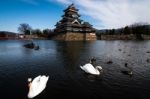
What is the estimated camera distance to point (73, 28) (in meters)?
92.0

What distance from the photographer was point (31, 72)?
62.4 ft

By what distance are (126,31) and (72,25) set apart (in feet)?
188

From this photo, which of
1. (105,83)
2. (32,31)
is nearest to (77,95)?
(105,83)

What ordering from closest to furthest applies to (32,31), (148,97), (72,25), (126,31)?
(148,97), (72,25), (126,31), (32,31)

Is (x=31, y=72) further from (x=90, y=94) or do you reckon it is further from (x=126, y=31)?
(x=126, y=31)

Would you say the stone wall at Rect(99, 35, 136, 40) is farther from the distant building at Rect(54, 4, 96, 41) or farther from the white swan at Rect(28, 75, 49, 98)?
the white swan at Rect(28, 75, 49, 98)

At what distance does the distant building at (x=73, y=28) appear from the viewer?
9092 cm

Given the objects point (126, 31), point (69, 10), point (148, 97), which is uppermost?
point (69, 10)

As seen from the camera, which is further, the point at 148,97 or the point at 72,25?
the point at 72,25

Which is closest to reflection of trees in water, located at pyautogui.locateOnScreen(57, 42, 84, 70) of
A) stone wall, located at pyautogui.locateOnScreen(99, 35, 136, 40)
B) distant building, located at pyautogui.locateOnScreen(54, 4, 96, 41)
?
distant building, located at pyautogui.locateOnScreen(54, 4, 96, 41)

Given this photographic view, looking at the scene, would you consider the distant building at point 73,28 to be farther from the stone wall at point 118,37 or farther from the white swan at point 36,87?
the white swan at point 36,87

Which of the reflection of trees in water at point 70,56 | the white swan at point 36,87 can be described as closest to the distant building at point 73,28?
the reflection of trees in water at point 70,56

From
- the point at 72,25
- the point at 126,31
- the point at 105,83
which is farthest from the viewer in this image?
the point at 126,31

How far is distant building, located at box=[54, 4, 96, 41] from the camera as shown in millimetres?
90919
